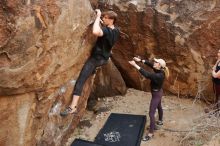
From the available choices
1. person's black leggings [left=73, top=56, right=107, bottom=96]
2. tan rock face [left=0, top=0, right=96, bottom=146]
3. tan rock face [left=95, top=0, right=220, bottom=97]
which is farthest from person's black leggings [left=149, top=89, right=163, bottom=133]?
tan rock face [left=95, top=0, right=220, bottom=97]

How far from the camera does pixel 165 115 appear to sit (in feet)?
26.1

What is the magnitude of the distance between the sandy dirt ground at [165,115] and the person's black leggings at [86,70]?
106 centimetres

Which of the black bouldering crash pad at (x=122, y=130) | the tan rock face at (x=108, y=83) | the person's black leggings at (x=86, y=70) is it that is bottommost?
the black bouldering crash pad at (x=122, y=130)

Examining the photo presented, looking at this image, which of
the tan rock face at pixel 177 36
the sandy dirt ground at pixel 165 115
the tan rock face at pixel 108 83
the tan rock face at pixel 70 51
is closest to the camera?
the tan rock face at pixel 70 51

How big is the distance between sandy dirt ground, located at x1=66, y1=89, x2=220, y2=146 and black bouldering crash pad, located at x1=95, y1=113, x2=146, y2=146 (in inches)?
5.0

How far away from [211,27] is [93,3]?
96.1 inches

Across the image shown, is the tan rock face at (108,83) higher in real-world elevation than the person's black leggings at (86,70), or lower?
lower

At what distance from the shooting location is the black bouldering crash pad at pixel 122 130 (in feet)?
22.8

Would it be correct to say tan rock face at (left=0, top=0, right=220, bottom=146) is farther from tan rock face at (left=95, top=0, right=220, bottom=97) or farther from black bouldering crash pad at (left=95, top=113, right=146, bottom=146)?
black bouldering crash pad at (left=95, top=113, right=146, bottom=146)

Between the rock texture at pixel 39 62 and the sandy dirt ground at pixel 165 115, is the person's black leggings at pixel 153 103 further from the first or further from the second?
the rock texture at pixel 39 62

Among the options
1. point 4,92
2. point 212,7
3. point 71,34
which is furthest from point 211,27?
point 4,92

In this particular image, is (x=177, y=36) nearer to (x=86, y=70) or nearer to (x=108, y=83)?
(x=108, y=83)

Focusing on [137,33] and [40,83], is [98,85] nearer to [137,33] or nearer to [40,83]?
[137,33]

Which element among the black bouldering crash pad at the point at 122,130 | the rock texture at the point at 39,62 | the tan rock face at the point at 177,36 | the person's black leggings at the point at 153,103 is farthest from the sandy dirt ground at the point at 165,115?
the rock texture at the point at 39,62
